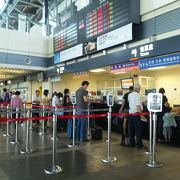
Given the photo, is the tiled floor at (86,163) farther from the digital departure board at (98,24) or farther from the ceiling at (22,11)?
the ceiling at (22,11)

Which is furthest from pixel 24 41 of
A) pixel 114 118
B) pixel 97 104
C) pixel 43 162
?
pixel 43 162

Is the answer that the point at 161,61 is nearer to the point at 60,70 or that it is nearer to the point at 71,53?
the point at 71,53

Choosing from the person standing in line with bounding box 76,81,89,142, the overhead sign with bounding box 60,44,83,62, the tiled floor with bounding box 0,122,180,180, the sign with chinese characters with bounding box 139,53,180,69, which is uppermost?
the overhead sign with bounding box 60,44,83,62

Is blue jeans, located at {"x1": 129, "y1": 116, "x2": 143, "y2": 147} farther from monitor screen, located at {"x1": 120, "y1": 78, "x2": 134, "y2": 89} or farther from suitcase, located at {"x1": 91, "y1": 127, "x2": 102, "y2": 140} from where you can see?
monitor screen, located at {"x1": 120, "y1": 78, "x2": 134, "y2": 89}

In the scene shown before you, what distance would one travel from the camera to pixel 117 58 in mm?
6773

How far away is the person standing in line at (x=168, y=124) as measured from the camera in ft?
16.7

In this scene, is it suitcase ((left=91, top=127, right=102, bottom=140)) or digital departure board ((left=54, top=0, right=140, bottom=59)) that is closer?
suitcase ((left=91, top=127, right=102, bottom=140))

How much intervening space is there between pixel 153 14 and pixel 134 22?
0.56 m

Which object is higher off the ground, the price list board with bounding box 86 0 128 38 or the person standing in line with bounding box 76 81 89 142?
the price list board with bounding box 86 0 128 38

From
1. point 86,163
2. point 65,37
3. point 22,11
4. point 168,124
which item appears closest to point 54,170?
point 86,163

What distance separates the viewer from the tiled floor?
3.14m

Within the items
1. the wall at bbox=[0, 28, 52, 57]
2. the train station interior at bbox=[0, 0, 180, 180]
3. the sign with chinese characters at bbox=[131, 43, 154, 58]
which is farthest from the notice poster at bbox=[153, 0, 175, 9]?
the wall at bbox=[0, 28, 52, 57]

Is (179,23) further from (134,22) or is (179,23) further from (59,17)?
(59,17)

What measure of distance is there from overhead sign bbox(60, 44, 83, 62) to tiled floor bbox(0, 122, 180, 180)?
4265 mm
